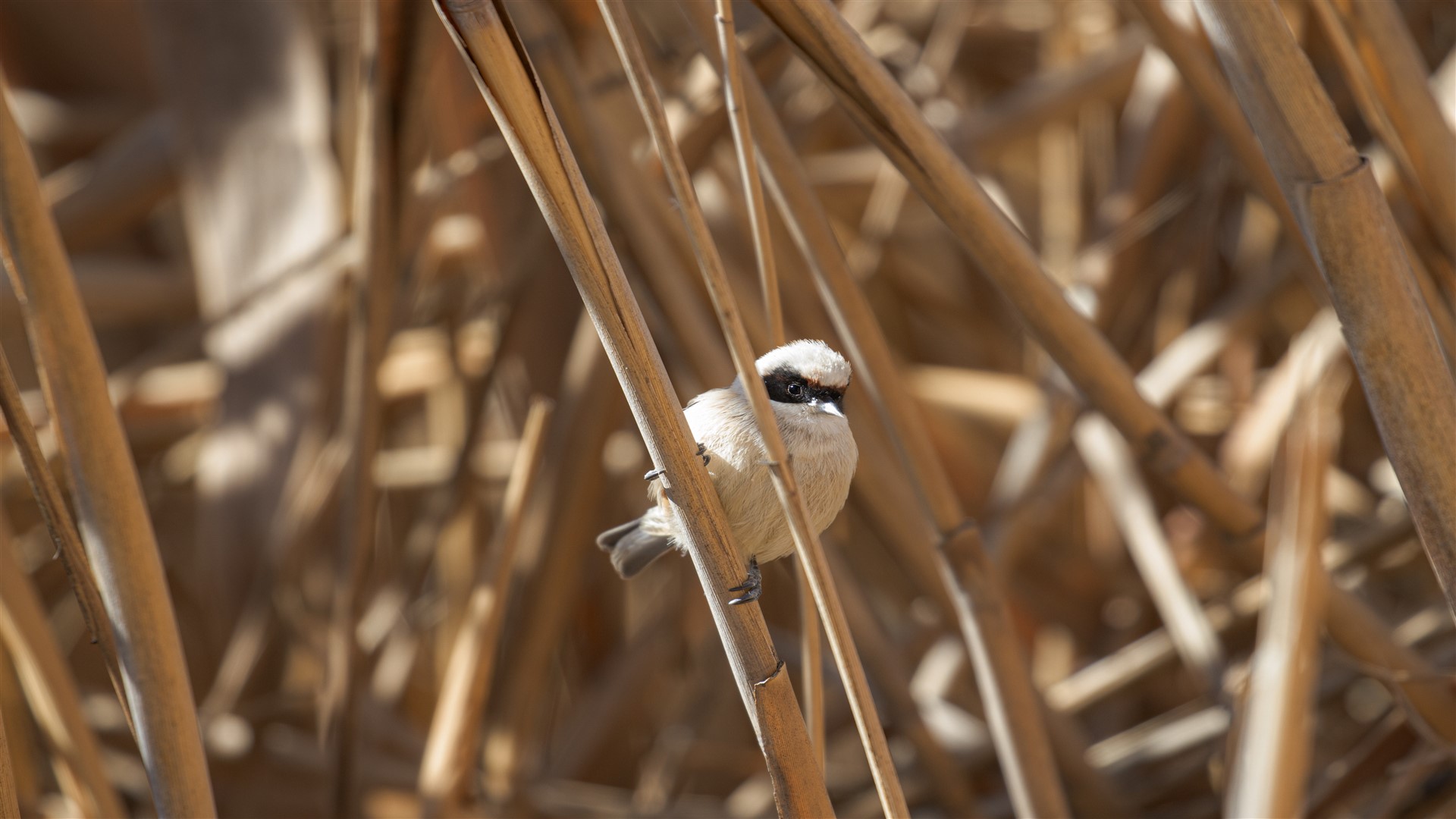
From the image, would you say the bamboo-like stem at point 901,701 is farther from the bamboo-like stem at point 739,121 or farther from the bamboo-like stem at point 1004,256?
the bamboo-like stem at point 739,121

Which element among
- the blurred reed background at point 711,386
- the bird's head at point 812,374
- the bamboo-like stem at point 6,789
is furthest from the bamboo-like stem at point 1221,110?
the bamboo-like stem at point 6,789

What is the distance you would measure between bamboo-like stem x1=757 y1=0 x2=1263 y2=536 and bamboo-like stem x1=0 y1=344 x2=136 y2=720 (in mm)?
765

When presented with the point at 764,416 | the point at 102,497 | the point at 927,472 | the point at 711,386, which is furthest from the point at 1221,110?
the point at 102,497

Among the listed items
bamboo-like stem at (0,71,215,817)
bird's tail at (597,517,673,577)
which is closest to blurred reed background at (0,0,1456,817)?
bamboo-like stem at (0,71,215,817)

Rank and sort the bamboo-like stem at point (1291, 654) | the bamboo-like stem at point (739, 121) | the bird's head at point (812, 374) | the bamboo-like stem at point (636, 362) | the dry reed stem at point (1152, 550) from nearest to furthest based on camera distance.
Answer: the bamboo-like stem at point (636, 362)
the bamboo-like stem at point (739, 121)
the bamboo-like stem at point (1291, 654)
the bird's head at point (812, 374)
the dry reed stem at point (1152, 550)

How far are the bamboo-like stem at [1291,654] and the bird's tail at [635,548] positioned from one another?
726mm

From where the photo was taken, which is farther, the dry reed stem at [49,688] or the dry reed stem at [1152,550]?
the dry reed stem at [1152,550]

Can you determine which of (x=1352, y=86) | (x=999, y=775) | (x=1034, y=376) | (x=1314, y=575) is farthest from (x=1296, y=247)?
(x=1034, y=376)

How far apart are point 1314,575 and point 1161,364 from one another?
3.85 feet

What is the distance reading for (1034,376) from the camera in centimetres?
295

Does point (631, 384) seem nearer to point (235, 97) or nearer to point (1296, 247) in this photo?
point (1296, 247)

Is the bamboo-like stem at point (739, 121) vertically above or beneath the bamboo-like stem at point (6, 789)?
above

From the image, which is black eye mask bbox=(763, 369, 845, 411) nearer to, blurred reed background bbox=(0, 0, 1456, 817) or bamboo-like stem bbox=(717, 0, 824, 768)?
blurred reed background bbox=(0, 0, 1456, 817)

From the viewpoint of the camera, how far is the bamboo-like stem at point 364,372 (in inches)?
55.3
